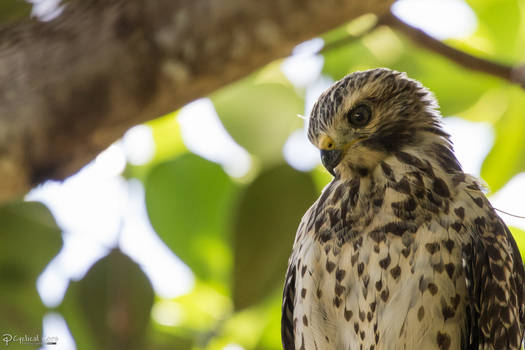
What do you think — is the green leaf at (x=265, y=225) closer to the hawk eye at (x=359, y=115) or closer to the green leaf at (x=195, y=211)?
the green leaf at (x=195, y=211)

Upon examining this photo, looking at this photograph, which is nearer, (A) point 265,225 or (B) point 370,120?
(B) point 370,120

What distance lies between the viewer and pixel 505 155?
129 inches

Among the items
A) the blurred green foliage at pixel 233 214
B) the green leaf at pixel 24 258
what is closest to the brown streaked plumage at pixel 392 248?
the blurred green foliage at pixel 233 214

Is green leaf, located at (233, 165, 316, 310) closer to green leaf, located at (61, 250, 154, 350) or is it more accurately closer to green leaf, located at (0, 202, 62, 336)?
green leaf, located at (61, 250, 154, 350)

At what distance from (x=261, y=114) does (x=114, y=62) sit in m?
1.95

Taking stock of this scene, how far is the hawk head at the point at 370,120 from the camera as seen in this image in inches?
101

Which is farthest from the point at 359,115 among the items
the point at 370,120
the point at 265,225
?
the point at 265,225

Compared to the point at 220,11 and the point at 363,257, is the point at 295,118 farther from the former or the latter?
the point at 220,11

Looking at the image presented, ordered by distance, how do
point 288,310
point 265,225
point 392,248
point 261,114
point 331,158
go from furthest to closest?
point 261,114
point 265,225
point 288,310
point 331,158
point 392,248

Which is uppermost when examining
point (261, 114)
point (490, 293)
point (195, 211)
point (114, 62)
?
point (114, 62)

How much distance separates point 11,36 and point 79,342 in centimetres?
190

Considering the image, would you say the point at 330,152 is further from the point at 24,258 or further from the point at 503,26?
the point at 503,26

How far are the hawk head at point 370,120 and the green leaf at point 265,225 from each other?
42 cm

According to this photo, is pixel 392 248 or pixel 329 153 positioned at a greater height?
pixel 329 153
